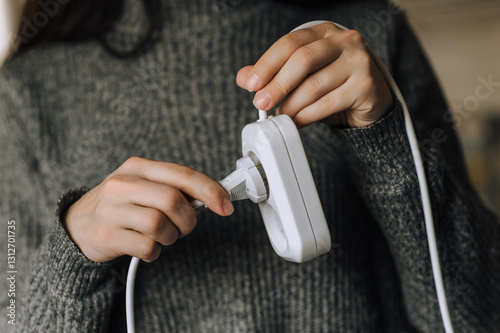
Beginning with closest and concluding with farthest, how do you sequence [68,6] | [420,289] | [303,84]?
[303,84] < [420,289] < [68,6]

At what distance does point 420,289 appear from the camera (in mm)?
521

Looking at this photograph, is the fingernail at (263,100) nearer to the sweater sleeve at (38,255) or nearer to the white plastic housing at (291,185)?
the white plastic housing at (291,185)

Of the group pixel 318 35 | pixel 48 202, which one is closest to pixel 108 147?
pixel 48 202

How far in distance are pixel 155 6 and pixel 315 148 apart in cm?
30

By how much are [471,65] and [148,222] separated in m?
0.98

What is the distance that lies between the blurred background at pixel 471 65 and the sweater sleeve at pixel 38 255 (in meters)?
0.84


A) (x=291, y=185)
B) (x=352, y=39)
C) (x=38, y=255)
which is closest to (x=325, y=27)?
(x=352, y=39)

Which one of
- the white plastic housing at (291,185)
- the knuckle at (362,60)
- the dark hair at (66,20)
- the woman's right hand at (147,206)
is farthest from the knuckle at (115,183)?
the dark hair at (66,20)

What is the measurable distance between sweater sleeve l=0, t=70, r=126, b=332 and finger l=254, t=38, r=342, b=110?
0.22 meters

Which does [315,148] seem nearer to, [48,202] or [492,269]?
[492,269]

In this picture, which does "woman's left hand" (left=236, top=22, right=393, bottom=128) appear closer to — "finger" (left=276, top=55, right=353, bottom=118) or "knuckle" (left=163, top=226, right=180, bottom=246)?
"finger" (left=276, top=55, right=353, bottom=118)

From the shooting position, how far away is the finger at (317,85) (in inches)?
14.7

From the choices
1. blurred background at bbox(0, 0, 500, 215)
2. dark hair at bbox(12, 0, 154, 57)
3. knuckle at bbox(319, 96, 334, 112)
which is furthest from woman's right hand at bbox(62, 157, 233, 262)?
blurred background at bbox(0, 0, 500, 215)

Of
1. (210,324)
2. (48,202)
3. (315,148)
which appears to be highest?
(315,148)
